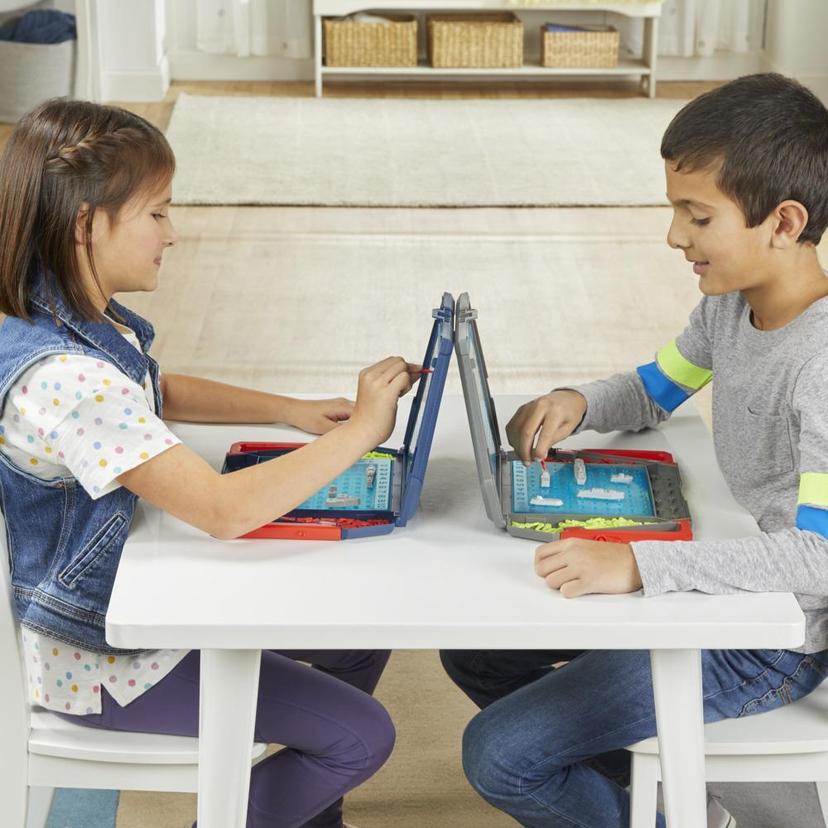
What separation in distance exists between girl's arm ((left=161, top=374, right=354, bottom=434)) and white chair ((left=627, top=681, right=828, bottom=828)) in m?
0.54

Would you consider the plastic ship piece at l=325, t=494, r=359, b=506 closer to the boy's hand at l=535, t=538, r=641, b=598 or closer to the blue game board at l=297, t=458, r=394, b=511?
the blue game board at l=297, t=458, r=394, b=511

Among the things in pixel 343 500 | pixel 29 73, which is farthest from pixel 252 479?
pixel 29 73

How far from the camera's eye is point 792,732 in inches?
52.8

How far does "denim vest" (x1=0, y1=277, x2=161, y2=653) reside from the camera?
1333 mm

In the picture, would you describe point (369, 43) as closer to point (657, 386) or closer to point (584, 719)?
point (657, 386)

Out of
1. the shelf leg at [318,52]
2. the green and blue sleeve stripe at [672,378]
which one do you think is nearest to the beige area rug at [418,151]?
the shelf leg at [318,52]

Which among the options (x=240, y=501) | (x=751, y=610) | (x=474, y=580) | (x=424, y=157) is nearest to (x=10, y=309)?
(x=240, y=501)

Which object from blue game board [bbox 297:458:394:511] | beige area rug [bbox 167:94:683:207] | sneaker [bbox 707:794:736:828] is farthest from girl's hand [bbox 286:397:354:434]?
beige area rug [bbox 167:94:683:207]

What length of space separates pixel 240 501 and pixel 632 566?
0.38 metres

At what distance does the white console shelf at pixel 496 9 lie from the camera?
18.8ft

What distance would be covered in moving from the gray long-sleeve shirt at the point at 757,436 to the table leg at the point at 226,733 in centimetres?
38

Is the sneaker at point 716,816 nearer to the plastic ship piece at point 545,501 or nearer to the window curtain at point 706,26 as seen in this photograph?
the plastic ship piece at point 545,501

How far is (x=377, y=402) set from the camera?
136 centimetres

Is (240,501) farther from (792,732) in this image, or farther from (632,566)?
(792,732)
